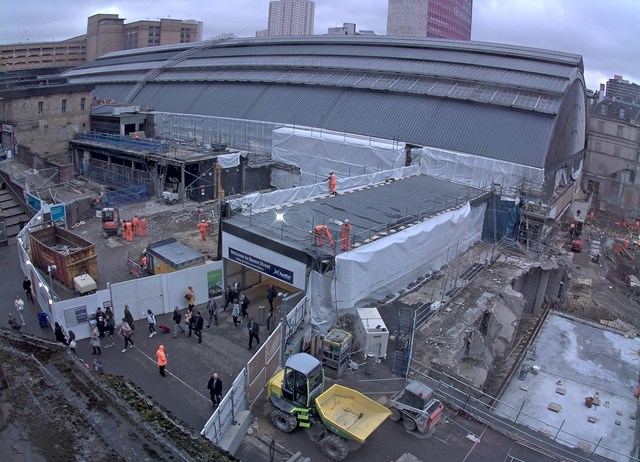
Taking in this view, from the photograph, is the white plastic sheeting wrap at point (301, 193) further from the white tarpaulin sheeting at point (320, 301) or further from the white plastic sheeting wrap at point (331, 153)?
the white tarpaulin sheeting at point (320, 301)

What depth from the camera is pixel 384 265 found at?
2312 centimetres

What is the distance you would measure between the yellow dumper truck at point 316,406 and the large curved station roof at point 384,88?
24178 millimetres

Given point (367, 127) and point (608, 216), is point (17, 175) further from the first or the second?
point (608, 216)

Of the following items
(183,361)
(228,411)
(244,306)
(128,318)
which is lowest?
(183,361)

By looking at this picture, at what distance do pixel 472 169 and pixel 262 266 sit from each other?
19444mm

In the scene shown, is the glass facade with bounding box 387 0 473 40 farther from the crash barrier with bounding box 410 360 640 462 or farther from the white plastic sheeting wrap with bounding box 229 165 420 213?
the crash barrier with bounding box 410 360 640 462

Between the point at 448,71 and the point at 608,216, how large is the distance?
3126 centimetres

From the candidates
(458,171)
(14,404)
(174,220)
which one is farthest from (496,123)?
(14,404)

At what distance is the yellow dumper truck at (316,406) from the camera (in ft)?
51.0

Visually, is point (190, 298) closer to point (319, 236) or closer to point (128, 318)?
point (128, 318)

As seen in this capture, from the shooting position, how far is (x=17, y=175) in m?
38.5

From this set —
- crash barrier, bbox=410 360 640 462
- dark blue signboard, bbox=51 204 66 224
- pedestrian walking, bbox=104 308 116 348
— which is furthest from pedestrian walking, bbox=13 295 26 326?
crash barrier, bbox=410 360 640 462

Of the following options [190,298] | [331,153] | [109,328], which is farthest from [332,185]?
[109,328]

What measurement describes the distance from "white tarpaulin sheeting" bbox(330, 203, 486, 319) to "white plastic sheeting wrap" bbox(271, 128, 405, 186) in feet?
31.5
